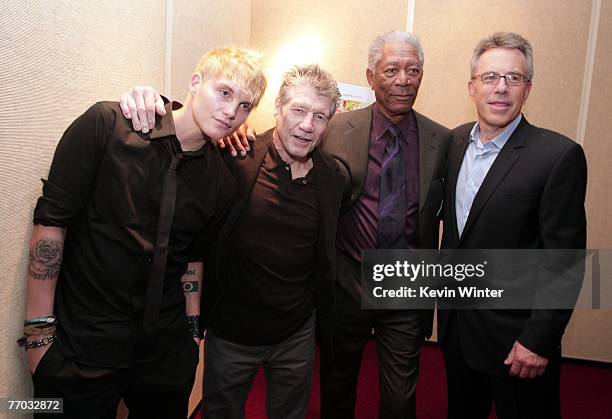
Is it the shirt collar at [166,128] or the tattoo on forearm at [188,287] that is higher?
the shirt collar at [166,128]

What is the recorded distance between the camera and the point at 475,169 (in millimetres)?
1886

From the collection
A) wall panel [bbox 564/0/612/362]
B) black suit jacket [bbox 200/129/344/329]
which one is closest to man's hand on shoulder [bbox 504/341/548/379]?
black suit jacket [bbox 200/129/344/329]

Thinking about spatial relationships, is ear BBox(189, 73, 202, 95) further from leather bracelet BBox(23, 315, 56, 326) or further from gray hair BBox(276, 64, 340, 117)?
leather bracelet BBox(23, 315, 56, 326)

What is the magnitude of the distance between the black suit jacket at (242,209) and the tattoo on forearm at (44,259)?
0.56m

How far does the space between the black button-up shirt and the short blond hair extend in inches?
8.1

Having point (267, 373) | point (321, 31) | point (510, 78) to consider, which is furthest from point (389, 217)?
point (321, 31)

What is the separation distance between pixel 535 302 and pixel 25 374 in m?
1.79

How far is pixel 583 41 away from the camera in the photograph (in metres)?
3.40

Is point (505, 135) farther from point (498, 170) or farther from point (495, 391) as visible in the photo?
point (495, 391)

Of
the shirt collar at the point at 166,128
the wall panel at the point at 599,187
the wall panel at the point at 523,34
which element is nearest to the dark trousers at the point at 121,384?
the shirt collar at the point at 166,128

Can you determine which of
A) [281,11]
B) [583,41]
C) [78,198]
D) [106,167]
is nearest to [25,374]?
[78,198]

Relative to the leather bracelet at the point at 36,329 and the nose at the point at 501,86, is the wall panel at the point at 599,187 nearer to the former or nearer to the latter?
the nose at the point at 501,86

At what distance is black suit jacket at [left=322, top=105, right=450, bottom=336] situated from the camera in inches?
78.0

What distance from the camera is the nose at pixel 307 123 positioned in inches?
65.2
